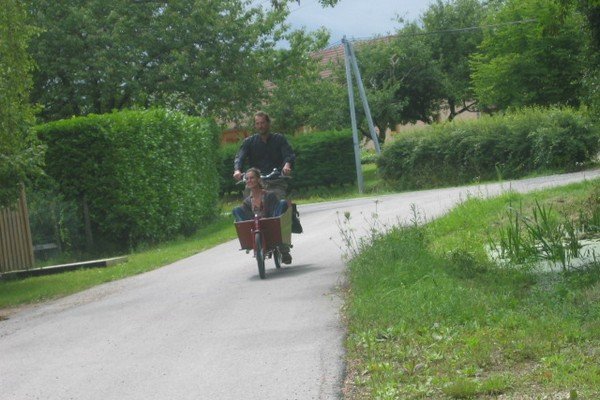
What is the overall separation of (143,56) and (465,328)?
28.4 meters

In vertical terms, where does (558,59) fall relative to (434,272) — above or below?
above

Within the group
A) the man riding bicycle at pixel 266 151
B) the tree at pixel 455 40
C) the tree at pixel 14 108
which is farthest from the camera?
the tree at pixel 455 40

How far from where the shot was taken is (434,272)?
11047mm

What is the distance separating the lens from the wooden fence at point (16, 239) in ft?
68.5

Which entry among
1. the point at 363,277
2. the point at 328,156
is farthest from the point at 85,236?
the point at 328,156

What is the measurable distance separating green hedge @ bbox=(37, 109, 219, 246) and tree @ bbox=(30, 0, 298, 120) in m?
10.7

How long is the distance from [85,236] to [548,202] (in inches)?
393

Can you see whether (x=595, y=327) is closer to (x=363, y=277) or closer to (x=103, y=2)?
(x=363, y=277)

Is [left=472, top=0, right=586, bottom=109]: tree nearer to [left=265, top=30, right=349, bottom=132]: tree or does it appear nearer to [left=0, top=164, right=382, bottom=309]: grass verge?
[left=265, top=30, right=349, bottom=132]: tree

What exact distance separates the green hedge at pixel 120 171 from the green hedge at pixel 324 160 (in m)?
20.4

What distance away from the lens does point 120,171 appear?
22.5 m

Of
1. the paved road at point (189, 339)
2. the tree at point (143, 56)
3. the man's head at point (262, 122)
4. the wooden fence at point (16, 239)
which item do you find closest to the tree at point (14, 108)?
the paved road at point (189, 339)

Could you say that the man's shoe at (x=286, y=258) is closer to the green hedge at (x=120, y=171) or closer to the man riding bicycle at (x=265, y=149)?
the man riding bicycle at (x=265, y=149)

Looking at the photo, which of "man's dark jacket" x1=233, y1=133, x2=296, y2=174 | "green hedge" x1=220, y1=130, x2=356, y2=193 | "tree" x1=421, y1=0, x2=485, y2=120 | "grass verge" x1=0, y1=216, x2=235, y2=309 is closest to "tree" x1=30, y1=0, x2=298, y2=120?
"green hedge" x1=220, y1=130, x2=356, y2=193
